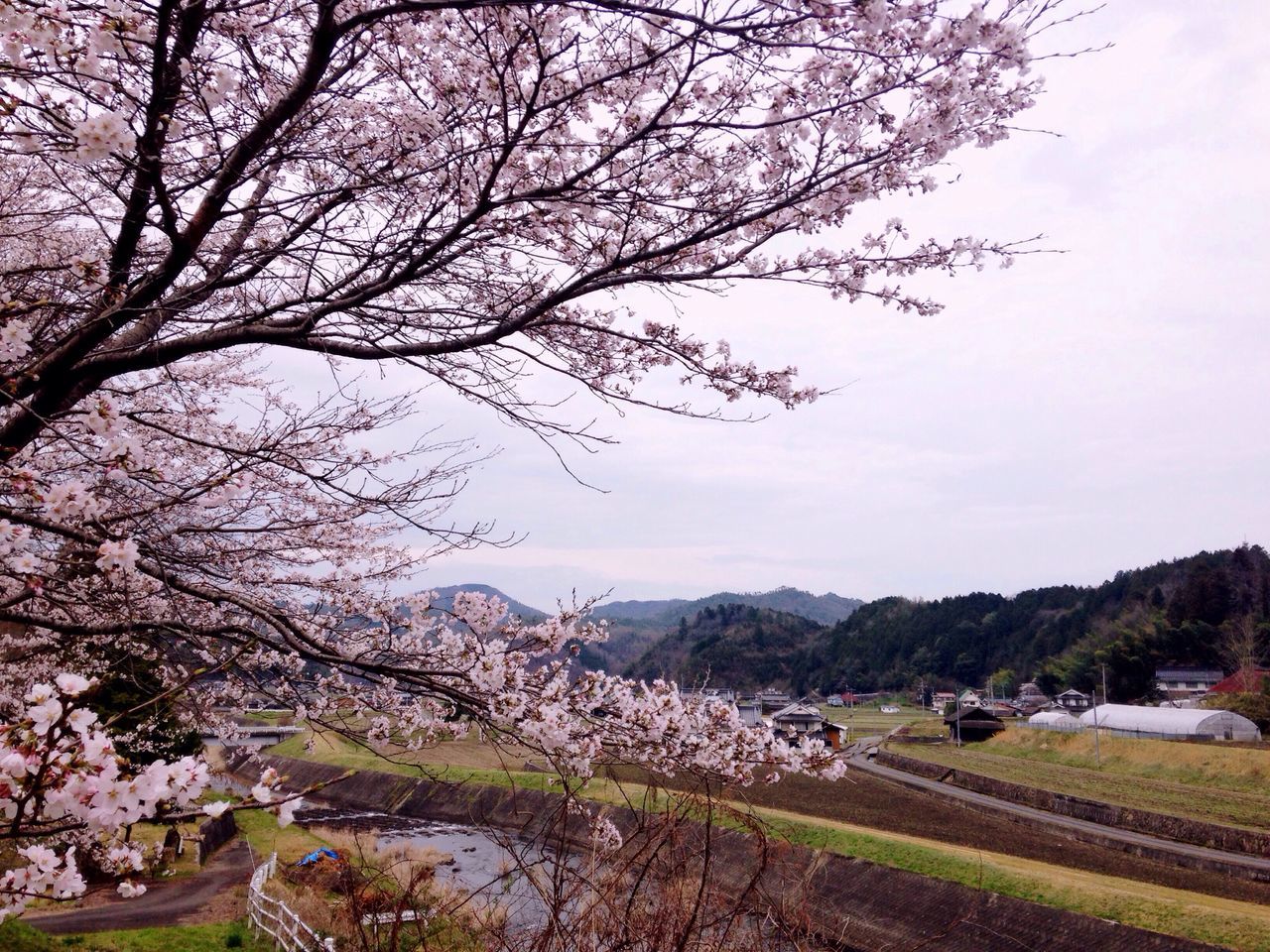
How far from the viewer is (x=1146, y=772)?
97.0 ft

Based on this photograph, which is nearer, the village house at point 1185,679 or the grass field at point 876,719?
the village house at point 1185,679

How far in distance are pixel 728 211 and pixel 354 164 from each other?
1.92 metres

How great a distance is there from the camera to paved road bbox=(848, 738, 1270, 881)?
17391mm

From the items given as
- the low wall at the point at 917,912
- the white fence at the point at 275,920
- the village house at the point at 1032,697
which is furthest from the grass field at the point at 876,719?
the white fence at the point at 275,920

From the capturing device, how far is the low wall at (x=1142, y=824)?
18.1 metres

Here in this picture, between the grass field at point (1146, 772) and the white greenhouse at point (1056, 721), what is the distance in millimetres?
7341

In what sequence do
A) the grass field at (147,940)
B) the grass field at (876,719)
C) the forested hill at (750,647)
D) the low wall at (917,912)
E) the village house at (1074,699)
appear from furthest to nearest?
the forested hill at (750,647), the village house at (1074,699), the grass field at (876,719), the low wall at (917,912), the grass field at (147,940)

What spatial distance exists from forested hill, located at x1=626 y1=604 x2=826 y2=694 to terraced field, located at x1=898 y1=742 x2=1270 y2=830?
1632 inches

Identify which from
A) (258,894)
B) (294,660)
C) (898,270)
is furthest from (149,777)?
(258,894)

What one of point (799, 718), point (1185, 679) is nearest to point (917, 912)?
point (799, 718)

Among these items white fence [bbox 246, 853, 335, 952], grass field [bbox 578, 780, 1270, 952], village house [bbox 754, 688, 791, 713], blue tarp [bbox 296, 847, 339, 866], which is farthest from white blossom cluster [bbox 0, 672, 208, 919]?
village house [bbox 754, 688, 791, 713]

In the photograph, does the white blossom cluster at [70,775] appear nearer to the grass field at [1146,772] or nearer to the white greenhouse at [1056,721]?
the grass field at [1146,772]

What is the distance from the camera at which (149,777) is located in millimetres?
2002

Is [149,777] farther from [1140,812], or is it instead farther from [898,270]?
[1140,812]
